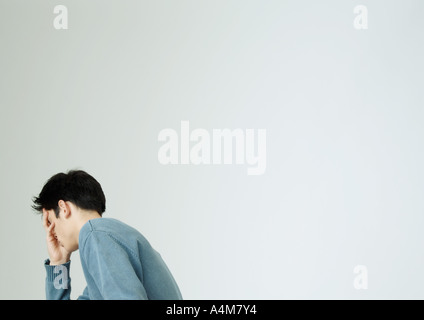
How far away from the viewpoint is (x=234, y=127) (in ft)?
8.59

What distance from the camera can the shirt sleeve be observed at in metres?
0.82

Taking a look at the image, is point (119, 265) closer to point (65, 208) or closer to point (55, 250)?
point (65, 208)

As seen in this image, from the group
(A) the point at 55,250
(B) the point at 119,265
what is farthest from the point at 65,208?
(B) the point at 119,265

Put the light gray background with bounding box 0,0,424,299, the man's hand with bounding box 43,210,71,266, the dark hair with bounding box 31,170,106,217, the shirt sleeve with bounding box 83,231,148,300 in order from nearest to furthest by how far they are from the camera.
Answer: the shirt sleeve with bounding box 83,231,148,300 → the dark hair with bounding box 31,170,106,217 → the man's hand with bounding box 43,210,71,266 → the light gray background with bounding box 0,0,424,299

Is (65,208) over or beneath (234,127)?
beneath

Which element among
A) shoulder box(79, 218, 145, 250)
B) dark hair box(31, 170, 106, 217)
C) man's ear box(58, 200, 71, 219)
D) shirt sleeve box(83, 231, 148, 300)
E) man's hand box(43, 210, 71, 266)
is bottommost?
man's hand box(43, 210, 71, 266)

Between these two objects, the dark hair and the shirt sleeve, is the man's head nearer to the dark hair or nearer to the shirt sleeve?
the dark hair

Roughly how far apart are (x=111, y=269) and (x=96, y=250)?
48mm

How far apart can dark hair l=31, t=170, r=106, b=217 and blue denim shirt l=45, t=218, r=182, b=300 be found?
170mm

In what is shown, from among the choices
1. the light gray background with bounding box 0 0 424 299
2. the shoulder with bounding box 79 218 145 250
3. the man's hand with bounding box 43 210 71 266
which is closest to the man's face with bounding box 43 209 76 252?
the man's hand with bounding box 43 210 71 266

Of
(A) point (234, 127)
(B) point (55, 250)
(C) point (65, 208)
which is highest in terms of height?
(A) point (234, 127)

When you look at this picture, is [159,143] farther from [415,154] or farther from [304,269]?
[415,154]

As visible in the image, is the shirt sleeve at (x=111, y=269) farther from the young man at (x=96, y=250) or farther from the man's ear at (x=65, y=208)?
the man's ear at (x=65, y=208)

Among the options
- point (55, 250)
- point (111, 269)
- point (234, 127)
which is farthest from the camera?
point (234, 127)
